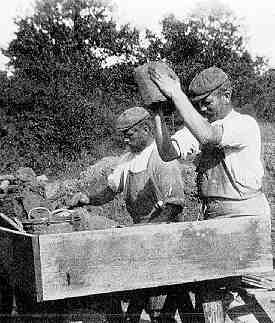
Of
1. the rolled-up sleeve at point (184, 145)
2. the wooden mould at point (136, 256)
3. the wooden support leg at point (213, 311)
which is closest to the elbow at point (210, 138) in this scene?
the wooden mould at point (136, 256)

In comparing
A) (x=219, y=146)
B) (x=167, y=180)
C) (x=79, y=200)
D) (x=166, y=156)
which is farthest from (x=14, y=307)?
(x=219, y=146)

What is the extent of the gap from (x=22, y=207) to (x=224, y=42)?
67.5 ft

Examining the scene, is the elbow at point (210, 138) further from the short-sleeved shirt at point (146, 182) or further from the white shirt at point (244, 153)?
the short-sleeved shirt at point (146, 182)

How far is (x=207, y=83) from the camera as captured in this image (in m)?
3.22

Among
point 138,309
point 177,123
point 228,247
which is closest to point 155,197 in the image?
point 138,309

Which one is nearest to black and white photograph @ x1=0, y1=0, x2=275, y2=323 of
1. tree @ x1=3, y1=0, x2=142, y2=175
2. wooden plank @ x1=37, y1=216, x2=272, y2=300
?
wooden plank @ x1=37, y1=216, x2=272, y2=300

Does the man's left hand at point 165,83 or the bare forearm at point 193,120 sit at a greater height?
the man's left hand at point 165,83

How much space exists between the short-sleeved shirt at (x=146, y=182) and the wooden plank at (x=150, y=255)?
2.60ft

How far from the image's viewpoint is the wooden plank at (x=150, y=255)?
2.44m

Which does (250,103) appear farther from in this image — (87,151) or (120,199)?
(120,199)

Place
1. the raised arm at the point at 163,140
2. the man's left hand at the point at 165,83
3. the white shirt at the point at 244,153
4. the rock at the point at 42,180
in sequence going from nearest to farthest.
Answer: the man's left hand at the point at 165,83 → the white shirt at the point at 244,153 → the raised arm at the point at 163,140 → the rock at the point at 42,180

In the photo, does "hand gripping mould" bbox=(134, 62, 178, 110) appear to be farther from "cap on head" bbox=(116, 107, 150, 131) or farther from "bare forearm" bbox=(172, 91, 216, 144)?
"cap on head" bbox=(116, 107, 150, 131)

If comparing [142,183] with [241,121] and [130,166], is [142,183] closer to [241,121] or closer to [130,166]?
[130,166]

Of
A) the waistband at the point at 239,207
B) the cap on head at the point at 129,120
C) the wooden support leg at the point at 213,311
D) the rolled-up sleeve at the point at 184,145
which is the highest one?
the cap on head at the point at 129,120
